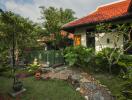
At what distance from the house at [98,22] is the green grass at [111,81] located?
279 centimetres

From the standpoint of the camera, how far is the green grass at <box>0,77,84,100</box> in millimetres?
7762

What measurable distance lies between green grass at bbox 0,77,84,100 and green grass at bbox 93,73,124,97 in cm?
168

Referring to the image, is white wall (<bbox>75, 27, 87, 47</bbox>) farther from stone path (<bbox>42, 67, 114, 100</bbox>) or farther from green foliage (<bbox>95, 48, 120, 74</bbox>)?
stone path (<bbox>42, 67, 114, 100</bbox>)

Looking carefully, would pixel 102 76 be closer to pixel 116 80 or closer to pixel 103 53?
pixel 116 80

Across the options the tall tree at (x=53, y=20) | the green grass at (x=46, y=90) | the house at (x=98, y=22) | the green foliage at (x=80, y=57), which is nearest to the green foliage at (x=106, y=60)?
the green foliage at (x=80, y=57)

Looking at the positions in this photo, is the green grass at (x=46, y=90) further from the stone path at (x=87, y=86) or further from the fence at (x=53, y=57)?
the fence at (x=53, y=57)

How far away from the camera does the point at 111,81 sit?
9.14 m

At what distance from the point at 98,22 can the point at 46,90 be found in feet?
21.2

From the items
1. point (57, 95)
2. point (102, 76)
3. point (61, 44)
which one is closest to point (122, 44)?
point (102, 76)

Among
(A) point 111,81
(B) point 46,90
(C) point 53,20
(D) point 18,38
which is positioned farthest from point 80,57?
(C) point 53,20

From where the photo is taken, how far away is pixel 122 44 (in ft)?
39.3

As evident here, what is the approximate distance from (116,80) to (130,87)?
7.90 ft

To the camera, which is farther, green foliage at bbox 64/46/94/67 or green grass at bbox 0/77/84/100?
green foliage at bbox 64/46/94/67

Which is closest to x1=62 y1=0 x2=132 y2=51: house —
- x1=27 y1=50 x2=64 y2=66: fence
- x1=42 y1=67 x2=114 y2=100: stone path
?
x1=27 y1=50 x2=64 y2=66: fence
